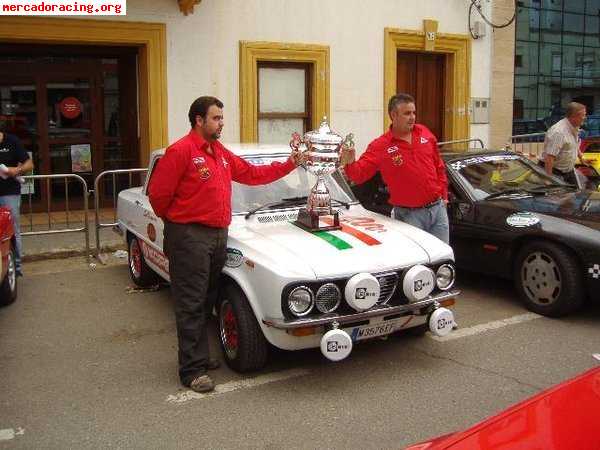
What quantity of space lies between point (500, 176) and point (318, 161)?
107 inches

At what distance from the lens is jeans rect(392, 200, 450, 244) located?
18.7 ft

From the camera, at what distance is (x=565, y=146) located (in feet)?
26.3

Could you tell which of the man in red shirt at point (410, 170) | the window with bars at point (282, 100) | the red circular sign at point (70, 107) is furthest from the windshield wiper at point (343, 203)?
the red circular sign at point (70, 107)

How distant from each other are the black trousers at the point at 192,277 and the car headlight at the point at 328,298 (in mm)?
744

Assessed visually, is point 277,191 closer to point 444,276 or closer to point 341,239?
point 341,239

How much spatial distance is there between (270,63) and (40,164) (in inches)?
156

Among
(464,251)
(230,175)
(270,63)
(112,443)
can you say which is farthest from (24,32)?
(112,443)

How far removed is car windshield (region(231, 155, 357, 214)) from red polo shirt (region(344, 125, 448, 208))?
0.32m

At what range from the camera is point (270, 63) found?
1109cm

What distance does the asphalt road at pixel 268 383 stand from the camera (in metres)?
3.87

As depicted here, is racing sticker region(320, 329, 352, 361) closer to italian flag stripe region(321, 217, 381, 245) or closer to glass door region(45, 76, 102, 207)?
italian flag stripe region(321, 217, 381, 245)

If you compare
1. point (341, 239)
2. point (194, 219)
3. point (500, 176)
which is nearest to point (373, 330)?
point (341, 239)

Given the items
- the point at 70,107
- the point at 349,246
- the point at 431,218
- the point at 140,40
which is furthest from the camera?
the point at 70,107

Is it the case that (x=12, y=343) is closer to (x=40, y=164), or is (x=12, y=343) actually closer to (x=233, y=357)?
(x=233, y=357)
